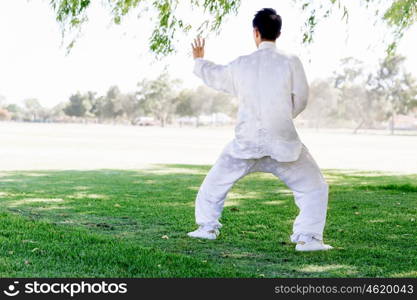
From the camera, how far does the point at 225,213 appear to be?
305 inches

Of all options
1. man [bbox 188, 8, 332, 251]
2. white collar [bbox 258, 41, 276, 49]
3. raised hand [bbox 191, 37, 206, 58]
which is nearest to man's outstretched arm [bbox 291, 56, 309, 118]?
man [bbox 188, 8, 332, 251]

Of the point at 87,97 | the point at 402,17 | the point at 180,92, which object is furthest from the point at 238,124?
the point at 87,97

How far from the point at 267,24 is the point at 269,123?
2.92 feet

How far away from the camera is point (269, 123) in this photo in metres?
5.15

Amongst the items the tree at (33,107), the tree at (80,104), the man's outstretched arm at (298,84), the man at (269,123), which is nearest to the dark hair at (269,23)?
the man at (269,123)

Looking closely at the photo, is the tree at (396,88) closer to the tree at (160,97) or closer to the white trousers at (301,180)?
the tree at (160,97)

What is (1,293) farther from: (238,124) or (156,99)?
(156,99)

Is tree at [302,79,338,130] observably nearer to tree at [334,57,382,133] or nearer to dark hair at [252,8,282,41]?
tree at [334,57,382,133]

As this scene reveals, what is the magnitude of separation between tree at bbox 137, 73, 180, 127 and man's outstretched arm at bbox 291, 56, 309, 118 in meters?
111

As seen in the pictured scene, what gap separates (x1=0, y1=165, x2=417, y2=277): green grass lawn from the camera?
4578 mm

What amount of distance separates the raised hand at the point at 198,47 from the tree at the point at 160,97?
110 meters

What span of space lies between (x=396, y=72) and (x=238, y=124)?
91.6 m

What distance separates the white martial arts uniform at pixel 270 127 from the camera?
5.14 metres

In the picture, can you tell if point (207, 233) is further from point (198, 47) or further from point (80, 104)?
point (80, 104)
